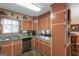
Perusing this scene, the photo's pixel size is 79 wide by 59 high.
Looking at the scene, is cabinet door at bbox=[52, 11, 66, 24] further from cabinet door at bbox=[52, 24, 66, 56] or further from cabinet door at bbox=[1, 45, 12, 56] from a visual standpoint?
cabinet door at bbox=[1, 45, 12, 56]

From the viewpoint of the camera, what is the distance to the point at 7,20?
5.28ft

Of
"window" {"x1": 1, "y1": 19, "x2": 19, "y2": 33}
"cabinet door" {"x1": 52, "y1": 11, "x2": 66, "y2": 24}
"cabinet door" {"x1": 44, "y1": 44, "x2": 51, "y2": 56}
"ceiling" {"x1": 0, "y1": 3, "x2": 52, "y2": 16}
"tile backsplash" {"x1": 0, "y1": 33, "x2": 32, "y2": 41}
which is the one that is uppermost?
"ceiling" {"x1": 0, "y1": 3, "x2": 52, "y2": 16}

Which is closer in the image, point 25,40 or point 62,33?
point 62,33

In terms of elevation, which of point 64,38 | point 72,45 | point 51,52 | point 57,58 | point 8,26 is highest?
point 8,26

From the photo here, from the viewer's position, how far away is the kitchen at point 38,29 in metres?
1.61

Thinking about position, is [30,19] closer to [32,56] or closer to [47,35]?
[47,35]

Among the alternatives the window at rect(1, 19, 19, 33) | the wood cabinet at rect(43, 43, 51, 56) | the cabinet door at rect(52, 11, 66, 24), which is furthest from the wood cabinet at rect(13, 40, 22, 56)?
the cabinet door at rect(52, 11, 66, 24)

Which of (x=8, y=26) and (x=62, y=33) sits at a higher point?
(x=8, y=26)

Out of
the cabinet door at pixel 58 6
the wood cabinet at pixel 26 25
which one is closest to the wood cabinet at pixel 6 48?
the wood cabinet at pixel 26 25

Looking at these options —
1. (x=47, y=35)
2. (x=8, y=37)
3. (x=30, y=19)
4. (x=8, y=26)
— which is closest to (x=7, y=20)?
(x=8, y=26)

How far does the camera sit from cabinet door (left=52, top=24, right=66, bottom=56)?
163 centimetres

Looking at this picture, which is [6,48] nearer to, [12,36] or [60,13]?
[12,36]

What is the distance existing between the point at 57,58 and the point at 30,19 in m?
0.86

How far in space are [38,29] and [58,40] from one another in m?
0.41
